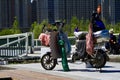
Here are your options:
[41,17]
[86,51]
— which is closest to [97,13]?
[86,51]

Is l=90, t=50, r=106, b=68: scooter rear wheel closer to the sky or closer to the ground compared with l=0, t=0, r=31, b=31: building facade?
closer to the ground

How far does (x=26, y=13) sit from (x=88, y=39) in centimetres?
8855

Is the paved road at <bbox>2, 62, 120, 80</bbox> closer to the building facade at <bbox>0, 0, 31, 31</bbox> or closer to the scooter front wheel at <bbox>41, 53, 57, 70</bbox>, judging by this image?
the scooter front wheel at <bbox>41, 53, 57, 70</bbox>

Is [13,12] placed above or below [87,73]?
above

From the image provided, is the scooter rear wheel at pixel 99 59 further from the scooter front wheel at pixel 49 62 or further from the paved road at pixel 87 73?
the scooter front wheel at pixel 49 62

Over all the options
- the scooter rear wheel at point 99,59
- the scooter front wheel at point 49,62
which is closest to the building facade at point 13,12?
the scooter front wheel at point 49,62

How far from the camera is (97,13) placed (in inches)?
457

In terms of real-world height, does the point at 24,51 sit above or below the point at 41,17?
below

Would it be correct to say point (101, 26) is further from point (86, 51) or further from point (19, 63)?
point (19, 63)

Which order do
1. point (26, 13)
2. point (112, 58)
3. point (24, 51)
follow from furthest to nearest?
1. point (26, 13)
2. point (24, 51)
3. point (112, 58)

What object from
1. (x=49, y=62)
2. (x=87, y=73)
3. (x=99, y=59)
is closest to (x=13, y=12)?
(x=49, y=62)

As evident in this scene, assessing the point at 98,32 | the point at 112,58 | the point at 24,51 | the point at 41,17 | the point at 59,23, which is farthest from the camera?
the point at 41,17

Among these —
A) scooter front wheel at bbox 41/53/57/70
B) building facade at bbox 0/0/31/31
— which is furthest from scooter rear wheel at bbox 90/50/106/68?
building facade at bbox 0/0/31/31

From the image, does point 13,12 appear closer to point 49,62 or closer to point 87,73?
point 49,62
